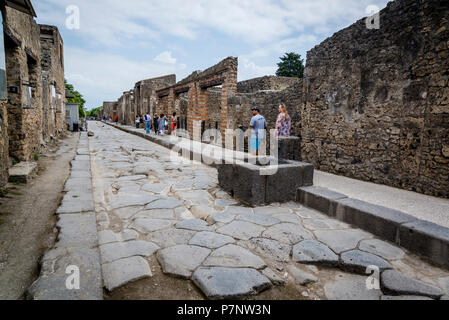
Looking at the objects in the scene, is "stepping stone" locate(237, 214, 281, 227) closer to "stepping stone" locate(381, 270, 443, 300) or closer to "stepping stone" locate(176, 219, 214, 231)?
"stepping stone" locate(176, 219, 214, 231)

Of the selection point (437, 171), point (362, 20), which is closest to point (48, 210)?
point (437, 171)

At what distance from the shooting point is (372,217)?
2.70 meters

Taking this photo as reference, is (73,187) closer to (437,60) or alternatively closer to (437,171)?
(437,171)

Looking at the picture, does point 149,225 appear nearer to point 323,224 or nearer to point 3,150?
point 323,224

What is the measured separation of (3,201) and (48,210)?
2.32 feet

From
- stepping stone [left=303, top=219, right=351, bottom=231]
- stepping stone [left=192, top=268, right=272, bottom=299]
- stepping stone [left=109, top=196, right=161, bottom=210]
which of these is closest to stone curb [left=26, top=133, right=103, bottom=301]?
stepping stone [left=109, top=196, right=161, bottom=210]

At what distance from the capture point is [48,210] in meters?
3.15

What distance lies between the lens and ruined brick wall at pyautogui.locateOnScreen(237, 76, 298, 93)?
1562cm

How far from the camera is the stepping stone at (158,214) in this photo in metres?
3.00

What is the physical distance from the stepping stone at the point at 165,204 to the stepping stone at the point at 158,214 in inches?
4.4

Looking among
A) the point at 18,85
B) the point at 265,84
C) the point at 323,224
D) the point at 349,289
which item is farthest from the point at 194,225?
the point at 265,84

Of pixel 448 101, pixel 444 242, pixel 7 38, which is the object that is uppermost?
pixel 7 38

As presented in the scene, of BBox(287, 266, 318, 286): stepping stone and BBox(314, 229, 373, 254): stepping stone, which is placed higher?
BBox(314, 229, 373, 254): stepping stone
